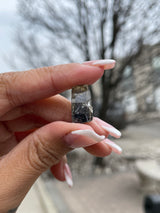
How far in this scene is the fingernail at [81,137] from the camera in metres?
0.58

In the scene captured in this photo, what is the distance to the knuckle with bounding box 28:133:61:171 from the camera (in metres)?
0.64

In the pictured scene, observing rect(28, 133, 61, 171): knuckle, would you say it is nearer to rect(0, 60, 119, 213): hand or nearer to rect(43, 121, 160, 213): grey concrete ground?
rect(0, 60, 119, 213): hand

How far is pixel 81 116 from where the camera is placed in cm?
66

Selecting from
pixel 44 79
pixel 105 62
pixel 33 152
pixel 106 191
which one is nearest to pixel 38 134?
pixel 33 152

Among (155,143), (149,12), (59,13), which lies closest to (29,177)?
(149,12)

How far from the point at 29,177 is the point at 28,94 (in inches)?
10.3

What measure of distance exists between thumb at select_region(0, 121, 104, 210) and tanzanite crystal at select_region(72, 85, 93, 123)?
0.21ft

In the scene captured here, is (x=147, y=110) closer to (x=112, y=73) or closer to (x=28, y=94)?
(x=112, y=73)

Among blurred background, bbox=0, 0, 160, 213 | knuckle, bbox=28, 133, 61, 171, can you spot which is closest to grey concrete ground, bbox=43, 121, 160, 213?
blurred background, bbox=0, 0, 160, 213

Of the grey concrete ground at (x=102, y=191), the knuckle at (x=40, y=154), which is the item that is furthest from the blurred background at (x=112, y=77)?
the knuckle at (x=40, y=154)

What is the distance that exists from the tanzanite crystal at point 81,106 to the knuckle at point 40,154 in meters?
0.12

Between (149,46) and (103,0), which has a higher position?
A: (103,0)

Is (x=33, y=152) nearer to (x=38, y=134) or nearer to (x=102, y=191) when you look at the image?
(x=38, y=134)

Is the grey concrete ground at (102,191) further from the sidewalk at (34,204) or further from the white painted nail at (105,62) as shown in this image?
the white painted nail at (105,62)
